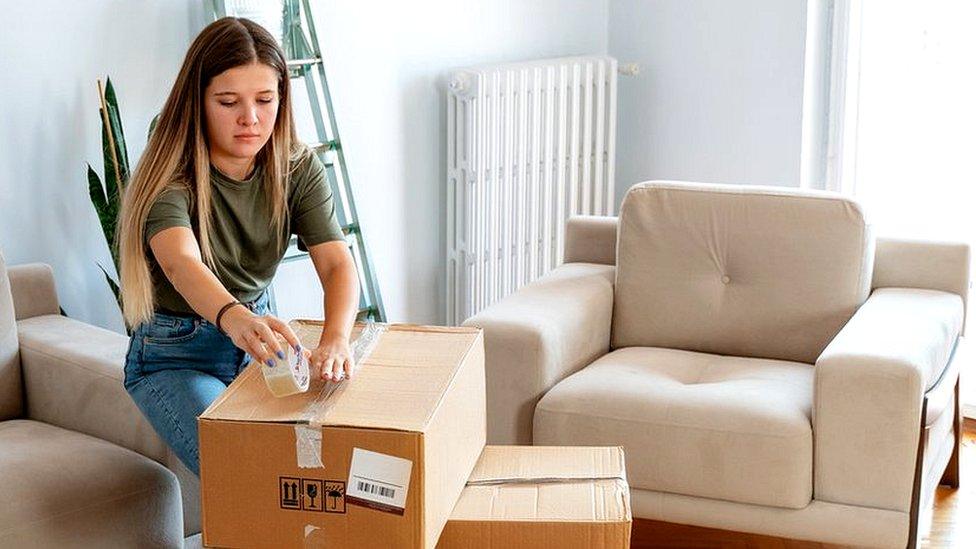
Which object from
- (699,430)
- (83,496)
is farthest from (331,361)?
(699,430)

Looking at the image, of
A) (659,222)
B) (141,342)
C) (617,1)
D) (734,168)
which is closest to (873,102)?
(734,168)

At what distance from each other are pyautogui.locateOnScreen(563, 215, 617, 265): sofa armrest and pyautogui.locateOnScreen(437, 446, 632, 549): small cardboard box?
1.26 meters

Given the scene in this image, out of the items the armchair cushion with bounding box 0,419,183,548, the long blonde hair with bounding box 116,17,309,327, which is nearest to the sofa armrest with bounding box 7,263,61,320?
the armchair cushion with bounding box 0,419,183,548

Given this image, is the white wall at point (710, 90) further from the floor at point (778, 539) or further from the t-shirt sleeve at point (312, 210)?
the t-shirt sleeve at point (312, 210)

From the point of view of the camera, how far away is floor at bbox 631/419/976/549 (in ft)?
9.77

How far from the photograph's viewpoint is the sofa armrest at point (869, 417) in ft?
8.26

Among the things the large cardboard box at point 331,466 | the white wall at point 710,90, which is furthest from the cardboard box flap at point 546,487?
the white wall at point 710,90

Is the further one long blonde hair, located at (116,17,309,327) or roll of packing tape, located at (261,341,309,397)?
long blonde hair, located at (116,17,309,327)

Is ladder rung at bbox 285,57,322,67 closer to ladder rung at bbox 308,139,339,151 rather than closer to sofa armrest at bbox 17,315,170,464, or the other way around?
ladder rung at bbox 308,139,339,151

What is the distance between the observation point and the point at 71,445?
94.2 inches

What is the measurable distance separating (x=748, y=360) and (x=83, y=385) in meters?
1.44

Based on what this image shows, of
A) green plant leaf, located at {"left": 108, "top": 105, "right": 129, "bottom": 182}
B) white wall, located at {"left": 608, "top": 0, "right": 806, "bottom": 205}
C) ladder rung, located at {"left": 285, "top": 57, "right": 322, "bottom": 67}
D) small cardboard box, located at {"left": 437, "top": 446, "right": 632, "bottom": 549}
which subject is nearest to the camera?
small cardboard box, located at {"left": 437, "top": 446, "right": 632, "bottom": 549}

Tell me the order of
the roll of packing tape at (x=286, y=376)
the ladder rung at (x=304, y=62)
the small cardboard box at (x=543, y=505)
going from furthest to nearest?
the ladder rung at (x=304, y=62), the small cardboard box at (x=543, y=505), the roll of packing tape at (x=286, y=376)

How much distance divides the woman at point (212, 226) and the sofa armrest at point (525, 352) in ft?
2.17
